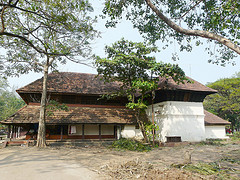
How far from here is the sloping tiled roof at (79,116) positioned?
13305mm

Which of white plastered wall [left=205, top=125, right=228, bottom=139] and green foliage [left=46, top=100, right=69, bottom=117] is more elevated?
green foliage [left=46, top=100, right=69, bottom=117]

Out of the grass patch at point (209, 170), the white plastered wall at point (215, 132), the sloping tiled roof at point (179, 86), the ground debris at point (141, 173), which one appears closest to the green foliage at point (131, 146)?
the sloping tiled roof at point (179, 86)

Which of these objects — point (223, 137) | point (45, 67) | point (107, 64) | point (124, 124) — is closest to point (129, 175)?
point (107, 64)

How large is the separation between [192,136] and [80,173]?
10.9 metres

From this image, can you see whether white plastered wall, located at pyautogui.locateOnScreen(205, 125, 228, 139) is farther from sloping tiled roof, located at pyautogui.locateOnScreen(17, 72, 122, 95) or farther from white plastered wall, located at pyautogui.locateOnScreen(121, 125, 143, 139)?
sloping tiled roof, located at pyautogui.locateOnScreen(17, 72, 122, 95)

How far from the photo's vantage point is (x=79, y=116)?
14.6 meters

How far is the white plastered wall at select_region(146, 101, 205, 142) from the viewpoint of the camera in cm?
1363

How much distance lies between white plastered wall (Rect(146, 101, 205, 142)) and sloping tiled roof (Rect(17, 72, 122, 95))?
5.39 meters

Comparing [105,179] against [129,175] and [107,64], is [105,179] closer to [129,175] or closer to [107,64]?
[129,175]

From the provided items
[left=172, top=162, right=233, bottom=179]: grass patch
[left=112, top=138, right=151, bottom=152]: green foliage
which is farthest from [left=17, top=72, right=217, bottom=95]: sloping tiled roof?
[left=172, top=162, right=233, bottom=179]: grass patch

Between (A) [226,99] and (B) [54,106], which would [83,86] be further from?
(A) [226,99]

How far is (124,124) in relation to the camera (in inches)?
594

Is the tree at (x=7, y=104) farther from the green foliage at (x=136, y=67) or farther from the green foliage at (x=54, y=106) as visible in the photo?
the green foliage at (x=136, y=67)

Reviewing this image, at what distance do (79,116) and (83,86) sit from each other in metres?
3.21
